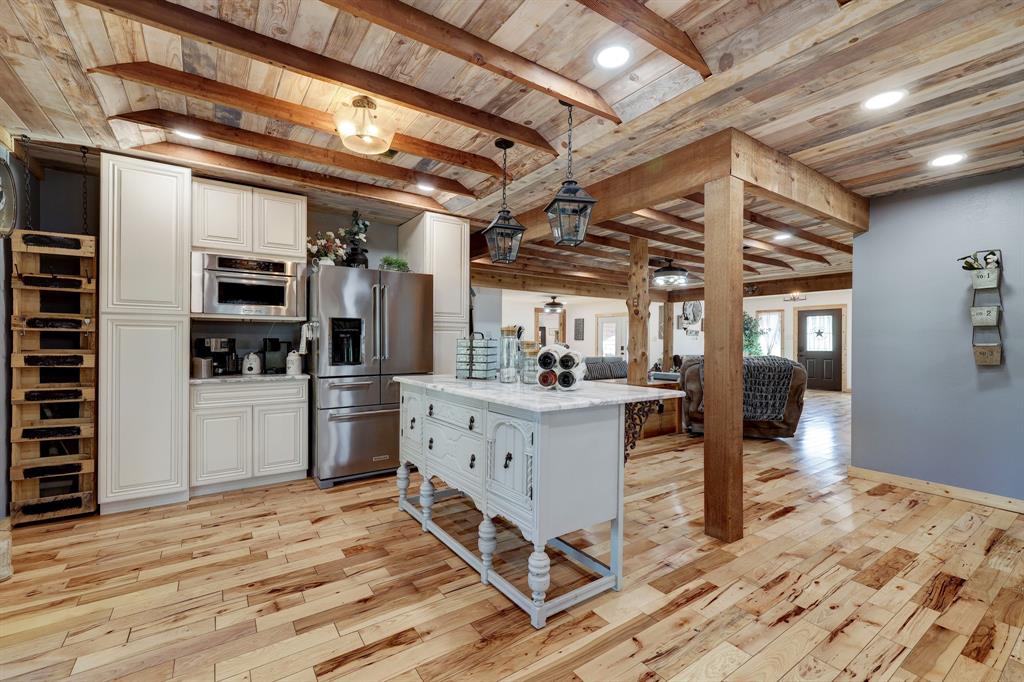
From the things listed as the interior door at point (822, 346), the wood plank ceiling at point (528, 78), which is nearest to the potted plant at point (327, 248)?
the wood plank ceiling at point (528, 78)

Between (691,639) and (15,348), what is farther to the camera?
(15,348)

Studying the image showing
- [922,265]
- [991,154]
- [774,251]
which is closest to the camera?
[991,154]

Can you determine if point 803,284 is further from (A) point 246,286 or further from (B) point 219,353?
(B) point 219,353

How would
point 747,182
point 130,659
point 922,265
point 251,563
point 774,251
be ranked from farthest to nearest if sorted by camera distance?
point 774,251 < point 922,265 < point 747,182 < point 251,563 < point 130,659

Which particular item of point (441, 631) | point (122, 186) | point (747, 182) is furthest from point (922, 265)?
point (122, 186)

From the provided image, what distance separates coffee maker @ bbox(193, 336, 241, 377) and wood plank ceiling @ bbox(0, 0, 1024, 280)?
4.24ft

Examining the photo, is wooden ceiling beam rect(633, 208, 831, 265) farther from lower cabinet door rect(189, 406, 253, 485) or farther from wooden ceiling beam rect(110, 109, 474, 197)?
lower cabinet door rect(189, 406, 253, 485)

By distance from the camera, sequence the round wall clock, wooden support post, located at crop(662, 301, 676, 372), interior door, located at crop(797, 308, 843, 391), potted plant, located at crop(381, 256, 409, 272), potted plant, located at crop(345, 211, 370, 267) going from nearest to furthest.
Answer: the round wall clock < potted plant, located at crop(345, 211, 370, 267) < potted plant, located at crop(381, 256, 409, 272) < wooden support post, located at crop(662, 301, 676, 372) < interior door, located at crop(797, 308, 843, 391)

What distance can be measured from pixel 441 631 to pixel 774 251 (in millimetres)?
6110

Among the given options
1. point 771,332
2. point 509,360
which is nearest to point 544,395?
point 509,360

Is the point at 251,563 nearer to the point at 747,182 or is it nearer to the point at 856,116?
the point at 747,182

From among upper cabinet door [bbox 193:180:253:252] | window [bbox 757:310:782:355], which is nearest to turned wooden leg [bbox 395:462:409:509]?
upper cabinet door [bbox 193:180:253:252]

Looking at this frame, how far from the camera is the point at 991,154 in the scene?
9.45 feet

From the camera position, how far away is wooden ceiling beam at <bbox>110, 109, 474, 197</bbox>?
268 centimetres
